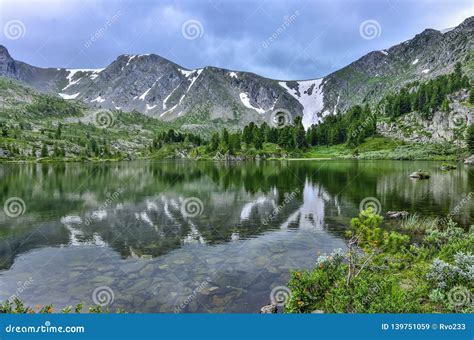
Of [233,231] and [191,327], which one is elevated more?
[191,327]

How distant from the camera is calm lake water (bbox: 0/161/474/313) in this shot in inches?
814

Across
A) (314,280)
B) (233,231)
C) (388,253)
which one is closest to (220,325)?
(314,280)

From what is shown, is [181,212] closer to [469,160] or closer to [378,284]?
[378,284]

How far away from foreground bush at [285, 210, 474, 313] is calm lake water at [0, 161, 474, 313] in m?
3.70

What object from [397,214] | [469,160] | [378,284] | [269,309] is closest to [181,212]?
[397,214]

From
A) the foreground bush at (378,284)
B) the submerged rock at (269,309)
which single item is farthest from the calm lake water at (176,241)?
the foreground bush at (378,284)

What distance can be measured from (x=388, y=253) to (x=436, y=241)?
7192mm

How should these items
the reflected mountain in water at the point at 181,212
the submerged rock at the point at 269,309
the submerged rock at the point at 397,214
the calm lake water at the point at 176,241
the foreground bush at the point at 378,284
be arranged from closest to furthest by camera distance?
the foreground bush at the point at 378,284
the submerged rock at the point at 269,309
the calm lake water at the point at 176,241
the reflected mountain in water at the point at 181,212
the submerged rock at the point at 397,214

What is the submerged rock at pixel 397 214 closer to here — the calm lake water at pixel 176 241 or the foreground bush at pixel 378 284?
the calm lake water at pixel 176 241

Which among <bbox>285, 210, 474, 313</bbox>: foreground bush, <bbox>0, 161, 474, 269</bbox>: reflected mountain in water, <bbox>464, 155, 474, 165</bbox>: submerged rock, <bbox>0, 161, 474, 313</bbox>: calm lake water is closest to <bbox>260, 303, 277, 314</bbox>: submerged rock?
<bbox>285, 210, 474, 313</bbox>: foreground bush

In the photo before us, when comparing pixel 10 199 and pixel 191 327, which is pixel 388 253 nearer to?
pixel 191 327

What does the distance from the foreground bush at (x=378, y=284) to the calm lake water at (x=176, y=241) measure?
146 inches

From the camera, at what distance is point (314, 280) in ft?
57.2

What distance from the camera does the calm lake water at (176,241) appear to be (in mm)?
20672
